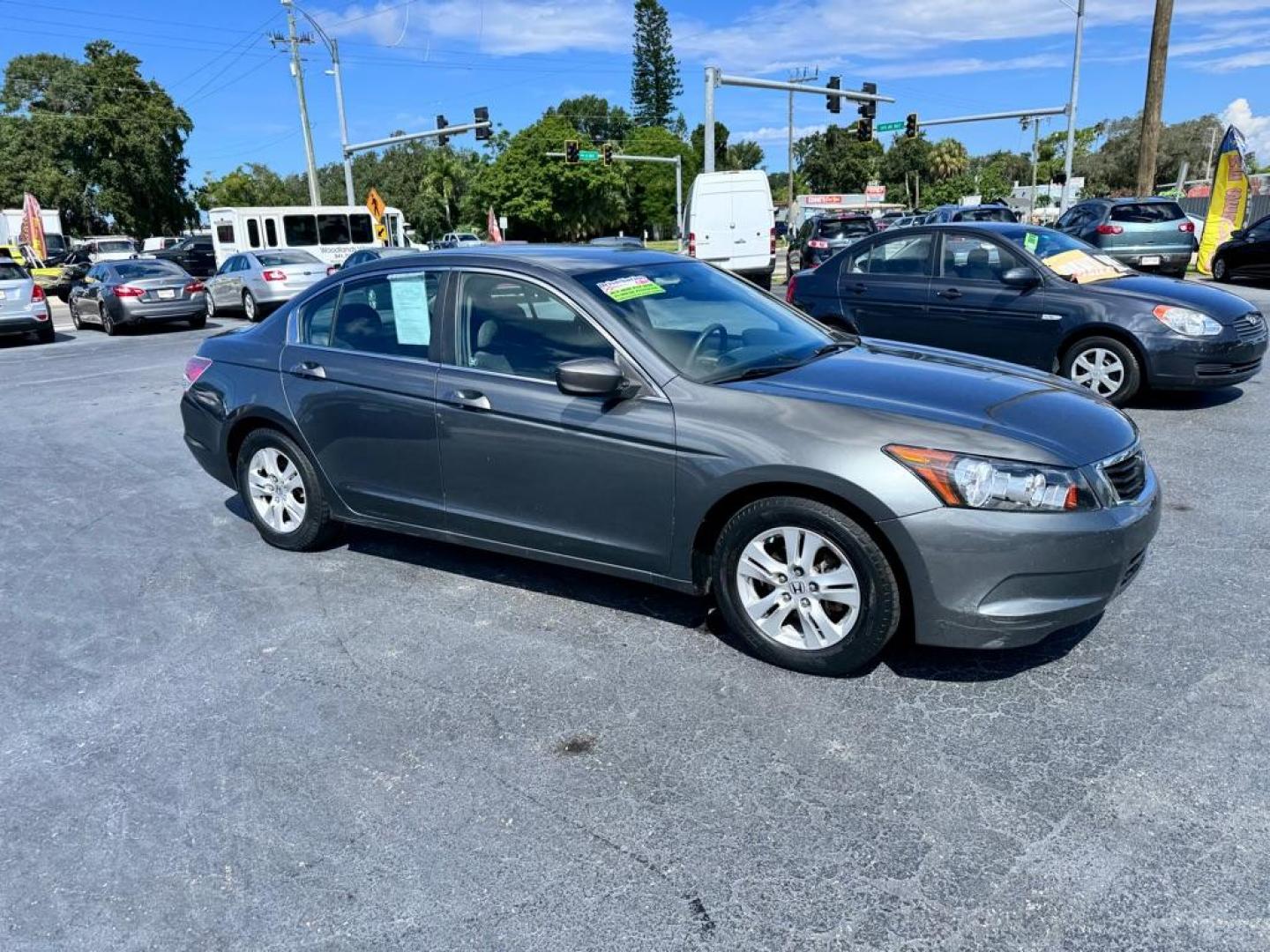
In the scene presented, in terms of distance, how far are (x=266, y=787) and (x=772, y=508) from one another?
197 centimetres

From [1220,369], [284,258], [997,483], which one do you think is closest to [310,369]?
[997,483]

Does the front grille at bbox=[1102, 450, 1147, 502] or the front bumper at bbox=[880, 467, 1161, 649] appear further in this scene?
the front grille at bbox=[1102, 450, 1147, 502]

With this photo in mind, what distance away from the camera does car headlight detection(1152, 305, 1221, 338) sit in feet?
23.5

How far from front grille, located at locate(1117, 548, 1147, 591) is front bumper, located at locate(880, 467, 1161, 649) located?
0.20 ft

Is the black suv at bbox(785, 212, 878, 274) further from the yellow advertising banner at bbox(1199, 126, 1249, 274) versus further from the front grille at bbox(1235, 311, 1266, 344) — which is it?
the front grille at bbox(1235, 311, 1266, 344)

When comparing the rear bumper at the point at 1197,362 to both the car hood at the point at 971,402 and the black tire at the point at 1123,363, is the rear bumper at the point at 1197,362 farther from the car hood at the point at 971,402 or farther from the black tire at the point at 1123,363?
the car hood at the point at 971,402

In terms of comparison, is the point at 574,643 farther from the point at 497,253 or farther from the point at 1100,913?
the point at 1100,913

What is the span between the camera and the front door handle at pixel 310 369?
15.3 feet

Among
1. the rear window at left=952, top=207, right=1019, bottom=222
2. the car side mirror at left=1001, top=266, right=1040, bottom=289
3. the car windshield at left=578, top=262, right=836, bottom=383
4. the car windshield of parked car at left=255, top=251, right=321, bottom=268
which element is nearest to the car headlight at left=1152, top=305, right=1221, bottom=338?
the car side mirror at left=1001, top=266, right=1040, bottom=289

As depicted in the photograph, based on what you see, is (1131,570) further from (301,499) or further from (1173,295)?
(1173,295)

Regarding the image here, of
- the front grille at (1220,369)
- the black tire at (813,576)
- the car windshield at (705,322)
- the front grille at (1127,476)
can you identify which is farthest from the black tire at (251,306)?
the front grille at (1127,476)

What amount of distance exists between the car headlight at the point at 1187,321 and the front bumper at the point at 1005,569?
190 inches

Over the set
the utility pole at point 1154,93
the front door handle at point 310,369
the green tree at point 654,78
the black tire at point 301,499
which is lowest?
A: the black tire at point 301,499

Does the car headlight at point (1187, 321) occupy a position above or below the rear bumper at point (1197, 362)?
above
